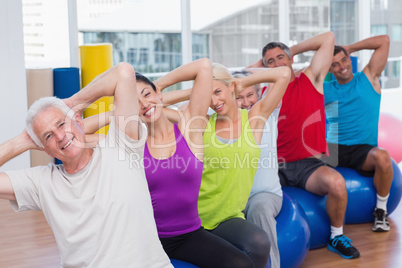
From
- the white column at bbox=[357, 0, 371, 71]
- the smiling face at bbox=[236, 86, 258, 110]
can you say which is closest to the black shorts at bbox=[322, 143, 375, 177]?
the smiling face at bbox=[236, 86, 258, 110]

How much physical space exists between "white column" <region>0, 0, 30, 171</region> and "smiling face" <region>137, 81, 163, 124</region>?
9.39 ft

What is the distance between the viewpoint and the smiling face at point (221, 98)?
8.59 feet

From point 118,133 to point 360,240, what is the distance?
6.32 feet

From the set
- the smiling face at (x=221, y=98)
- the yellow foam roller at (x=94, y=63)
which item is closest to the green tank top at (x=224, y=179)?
the smiling face at (x=221, y=98)

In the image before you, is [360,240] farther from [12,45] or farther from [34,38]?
[34,38]

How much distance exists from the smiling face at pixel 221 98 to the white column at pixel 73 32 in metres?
3.10

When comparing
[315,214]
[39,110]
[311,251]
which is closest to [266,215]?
[315,214]

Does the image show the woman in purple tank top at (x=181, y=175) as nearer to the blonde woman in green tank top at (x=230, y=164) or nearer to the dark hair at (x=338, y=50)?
the blonde woman in green tank top at (x=230, y=164)

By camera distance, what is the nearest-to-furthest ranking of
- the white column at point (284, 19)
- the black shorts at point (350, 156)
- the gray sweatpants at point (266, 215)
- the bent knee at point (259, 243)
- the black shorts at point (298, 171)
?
the bent knee at point (259, 243) → the gray sweatpants at point (266, 215) → the black shorts at point (298, 171) → the black shorts at point (350, 156) → the white column at point (284, 19)

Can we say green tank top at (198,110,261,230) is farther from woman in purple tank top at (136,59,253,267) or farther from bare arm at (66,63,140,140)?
bare arm at (66,63,140,140)

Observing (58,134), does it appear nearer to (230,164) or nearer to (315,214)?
(230,164)

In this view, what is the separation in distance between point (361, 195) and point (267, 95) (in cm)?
112

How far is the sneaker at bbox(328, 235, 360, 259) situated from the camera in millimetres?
3078

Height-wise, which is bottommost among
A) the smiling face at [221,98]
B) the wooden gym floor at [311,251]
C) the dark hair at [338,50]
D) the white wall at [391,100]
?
the wooden gym floor at [311,251]
